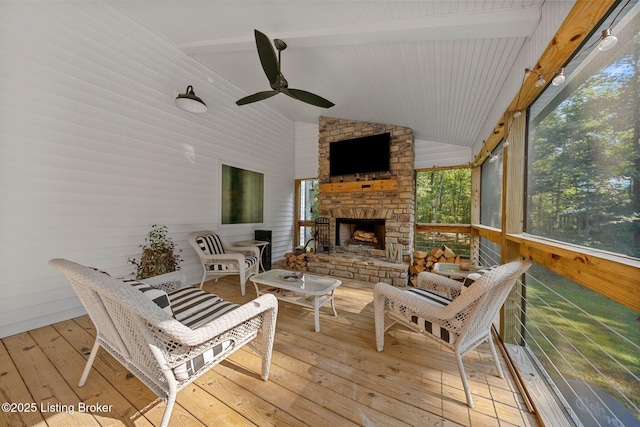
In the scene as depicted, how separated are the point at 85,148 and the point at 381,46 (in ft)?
11.4

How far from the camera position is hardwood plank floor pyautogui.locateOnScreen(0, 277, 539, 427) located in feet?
4.28

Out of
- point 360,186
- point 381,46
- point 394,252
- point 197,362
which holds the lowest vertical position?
point 197,362

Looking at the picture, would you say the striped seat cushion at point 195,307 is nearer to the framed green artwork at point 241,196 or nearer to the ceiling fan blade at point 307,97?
the framed green artwork at point 241,196

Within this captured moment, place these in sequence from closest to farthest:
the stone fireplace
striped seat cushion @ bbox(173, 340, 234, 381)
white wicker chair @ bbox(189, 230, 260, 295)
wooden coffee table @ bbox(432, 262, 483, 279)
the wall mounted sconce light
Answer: striped seat cushion @ bbox(173, 340, 234, 381), wooden coffee table @ bbox(432, 262, 483, 279), the wall mounted sconce light, white wicker chair @ bbox(189, 230, 260, 295), the stone fireplace

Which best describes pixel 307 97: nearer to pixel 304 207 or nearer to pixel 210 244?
pixel 210 244

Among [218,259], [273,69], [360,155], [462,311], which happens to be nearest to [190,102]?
[273,69]

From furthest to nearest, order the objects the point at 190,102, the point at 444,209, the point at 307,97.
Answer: the point at 444,209, the point at 190,102, the point at 307,97

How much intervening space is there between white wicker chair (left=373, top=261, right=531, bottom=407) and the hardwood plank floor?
175 mm

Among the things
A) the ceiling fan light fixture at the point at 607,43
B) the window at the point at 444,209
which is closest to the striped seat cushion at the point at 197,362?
the ceiling fan light fixture at the point at 607,43

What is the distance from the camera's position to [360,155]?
4668 millimetres

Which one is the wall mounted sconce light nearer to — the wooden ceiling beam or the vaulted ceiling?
the vaulted ceiling

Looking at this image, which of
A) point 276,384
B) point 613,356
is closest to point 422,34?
point 613,356

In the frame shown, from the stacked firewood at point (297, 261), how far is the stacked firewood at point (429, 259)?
6.93 ft

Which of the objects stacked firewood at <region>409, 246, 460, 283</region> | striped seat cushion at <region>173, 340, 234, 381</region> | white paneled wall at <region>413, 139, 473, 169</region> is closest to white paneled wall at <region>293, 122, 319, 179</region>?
white paneled wall at <region>413, 139, 473, 169</region>
